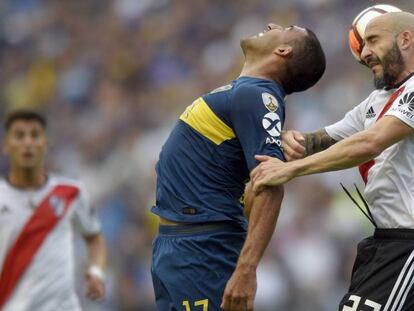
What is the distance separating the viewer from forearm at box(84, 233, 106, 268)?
31.1 feet

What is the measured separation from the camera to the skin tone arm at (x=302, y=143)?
658 centimetres

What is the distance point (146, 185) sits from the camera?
14.5m

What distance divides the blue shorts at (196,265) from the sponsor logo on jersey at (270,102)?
2.42 feet

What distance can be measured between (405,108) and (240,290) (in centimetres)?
133

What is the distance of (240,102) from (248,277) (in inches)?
37.8

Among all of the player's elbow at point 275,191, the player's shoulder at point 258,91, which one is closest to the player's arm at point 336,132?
the player's shoulder at point 258,91

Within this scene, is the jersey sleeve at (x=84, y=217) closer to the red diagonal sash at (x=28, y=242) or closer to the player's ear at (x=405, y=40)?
the red diagonal sash at (x=28, y=242)

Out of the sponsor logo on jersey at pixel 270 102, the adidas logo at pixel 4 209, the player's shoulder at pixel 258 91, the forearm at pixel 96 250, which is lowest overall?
the forearm at pixel 96 250

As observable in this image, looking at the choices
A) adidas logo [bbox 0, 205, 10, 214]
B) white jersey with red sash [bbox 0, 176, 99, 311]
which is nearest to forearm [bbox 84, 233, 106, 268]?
white jersey with red sash [bbox 0, 176, 99, 311]

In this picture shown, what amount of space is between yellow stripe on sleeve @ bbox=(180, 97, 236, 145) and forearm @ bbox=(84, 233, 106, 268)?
3267mm

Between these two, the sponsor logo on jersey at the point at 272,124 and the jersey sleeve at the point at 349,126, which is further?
the jersey sleeve at the point at 349,126

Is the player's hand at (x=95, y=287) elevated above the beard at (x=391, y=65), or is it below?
below

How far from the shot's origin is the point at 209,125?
640 cm

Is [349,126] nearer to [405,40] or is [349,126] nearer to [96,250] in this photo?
[405,40]
